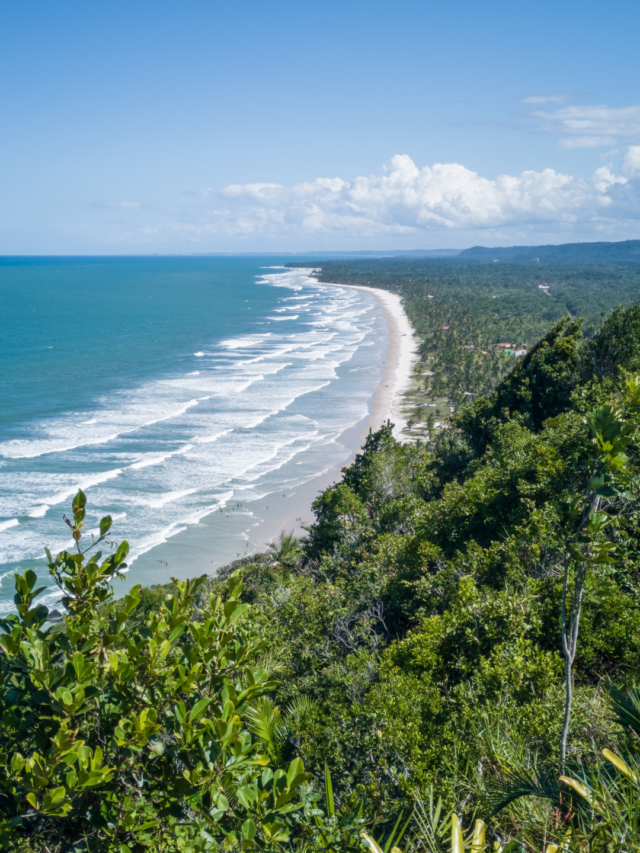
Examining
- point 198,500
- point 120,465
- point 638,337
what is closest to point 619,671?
point 638,337

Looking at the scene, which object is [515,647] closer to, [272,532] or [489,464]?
[489,464]

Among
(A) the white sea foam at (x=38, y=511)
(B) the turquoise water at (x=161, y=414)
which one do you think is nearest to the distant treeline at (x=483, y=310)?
(B) the turquoise water at (x=161, y=414)

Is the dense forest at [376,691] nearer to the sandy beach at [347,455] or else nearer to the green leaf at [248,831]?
the green leaf at [248,831]

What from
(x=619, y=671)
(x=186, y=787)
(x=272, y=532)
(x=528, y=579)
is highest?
(x=186, y=787)

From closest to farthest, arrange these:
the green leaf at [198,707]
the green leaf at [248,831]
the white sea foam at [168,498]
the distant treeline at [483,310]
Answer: the green leaf at [248,831]
the green leaf at [198,707]
the white sea foam at [168,498]
the distant treeline at [483,310]

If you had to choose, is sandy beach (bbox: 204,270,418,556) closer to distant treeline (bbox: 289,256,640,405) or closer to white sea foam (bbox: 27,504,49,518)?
distant treeline (bbox: 289,256,640,405)

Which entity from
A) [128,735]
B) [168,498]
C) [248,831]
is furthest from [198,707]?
[168,498]
